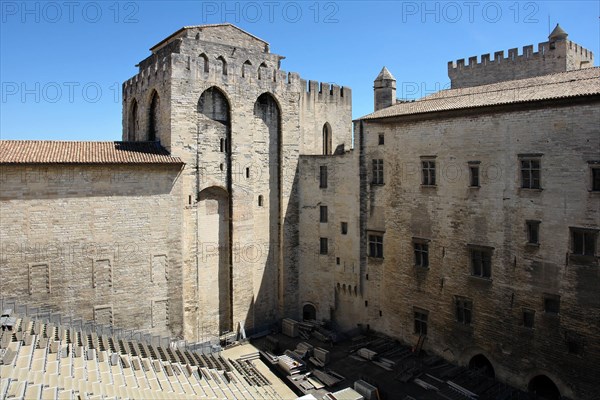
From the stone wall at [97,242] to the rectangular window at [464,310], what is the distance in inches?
517

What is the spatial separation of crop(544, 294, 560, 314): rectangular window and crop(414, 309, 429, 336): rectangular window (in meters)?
5.46

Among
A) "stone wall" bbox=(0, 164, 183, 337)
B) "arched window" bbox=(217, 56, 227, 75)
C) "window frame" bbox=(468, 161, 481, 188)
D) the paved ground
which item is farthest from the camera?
"arched window" bbox=(217, 56, 227, 75)

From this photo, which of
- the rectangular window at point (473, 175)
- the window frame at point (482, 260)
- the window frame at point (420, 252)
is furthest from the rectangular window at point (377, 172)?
the window frame at point (482, 260)

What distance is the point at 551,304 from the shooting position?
1838 cm

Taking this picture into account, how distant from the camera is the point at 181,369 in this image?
19.6 metres

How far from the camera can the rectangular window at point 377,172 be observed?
2452 centimetres

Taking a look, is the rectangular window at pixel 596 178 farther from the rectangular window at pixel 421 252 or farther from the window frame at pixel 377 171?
the window frame at pixel 377 171

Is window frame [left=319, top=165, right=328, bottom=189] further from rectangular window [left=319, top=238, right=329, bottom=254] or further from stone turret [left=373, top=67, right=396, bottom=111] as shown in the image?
stone turret [left=373, top=67, right=396, bottom=111]

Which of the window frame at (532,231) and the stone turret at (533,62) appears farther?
the stone turret at (533,62)

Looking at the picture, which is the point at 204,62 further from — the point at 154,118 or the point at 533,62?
the point at 533,62

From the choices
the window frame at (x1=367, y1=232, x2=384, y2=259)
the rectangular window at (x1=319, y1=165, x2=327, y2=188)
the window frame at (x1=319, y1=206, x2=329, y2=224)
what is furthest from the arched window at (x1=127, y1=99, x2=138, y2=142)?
the window frame at (x1=367, y1=232, x2=384, y2=259)

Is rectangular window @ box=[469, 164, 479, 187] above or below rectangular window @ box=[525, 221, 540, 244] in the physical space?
above

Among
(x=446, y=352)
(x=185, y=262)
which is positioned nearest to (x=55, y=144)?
(x=185, y=262)

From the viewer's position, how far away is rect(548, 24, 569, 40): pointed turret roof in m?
28.5
